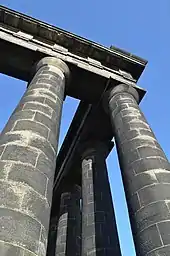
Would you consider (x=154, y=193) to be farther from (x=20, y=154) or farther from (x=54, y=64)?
(x=54, y=64)

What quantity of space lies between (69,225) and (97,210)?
2804 millimetres

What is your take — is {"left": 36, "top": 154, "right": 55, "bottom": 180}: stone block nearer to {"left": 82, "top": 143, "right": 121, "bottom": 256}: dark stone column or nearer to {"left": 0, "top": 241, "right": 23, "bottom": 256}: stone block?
{"left": 0, "top": 241, "right": 23, "bottom": 256}: stone block

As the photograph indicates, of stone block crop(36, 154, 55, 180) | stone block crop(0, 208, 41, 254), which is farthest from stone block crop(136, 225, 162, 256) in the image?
stone block crop(0, 208, 41, 254)

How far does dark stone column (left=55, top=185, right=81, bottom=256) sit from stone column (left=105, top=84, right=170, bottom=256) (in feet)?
17.9

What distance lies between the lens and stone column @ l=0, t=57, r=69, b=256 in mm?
3449

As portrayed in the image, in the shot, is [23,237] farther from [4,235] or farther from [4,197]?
[4,197]

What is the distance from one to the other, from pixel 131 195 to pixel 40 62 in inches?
233

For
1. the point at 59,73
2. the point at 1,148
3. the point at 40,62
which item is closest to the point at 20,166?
the point at 1,148

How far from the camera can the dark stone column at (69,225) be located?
11.1 m

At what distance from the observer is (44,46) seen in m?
10.8

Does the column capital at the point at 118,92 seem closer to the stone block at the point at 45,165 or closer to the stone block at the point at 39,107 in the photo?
the stone block at the point at 39,107

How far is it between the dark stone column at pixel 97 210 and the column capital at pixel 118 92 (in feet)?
7.97

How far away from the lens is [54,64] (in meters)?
9.75

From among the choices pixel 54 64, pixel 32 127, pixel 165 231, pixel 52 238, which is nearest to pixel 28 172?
pixel 32 127
